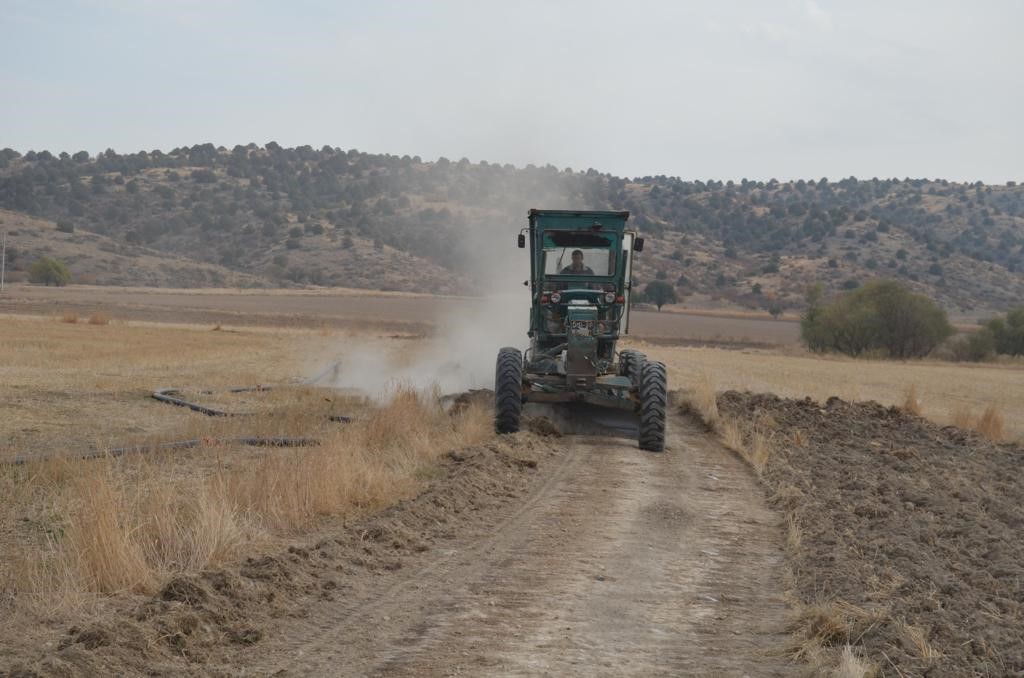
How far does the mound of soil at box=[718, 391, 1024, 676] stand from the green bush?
1604 inches

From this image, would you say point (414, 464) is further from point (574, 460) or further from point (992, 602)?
point (992, 602)

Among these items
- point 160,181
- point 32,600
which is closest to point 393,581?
point 32,600

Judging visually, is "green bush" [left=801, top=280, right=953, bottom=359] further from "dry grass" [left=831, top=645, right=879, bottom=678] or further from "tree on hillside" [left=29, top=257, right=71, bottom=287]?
"tree on hillside" [left=29, top=257, right=71, bottom=287]

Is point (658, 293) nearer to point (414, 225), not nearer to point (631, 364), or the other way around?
point (414, 225)

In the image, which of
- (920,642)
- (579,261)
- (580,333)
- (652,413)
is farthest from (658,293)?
(920,642)

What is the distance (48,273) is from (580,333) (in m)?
82.0

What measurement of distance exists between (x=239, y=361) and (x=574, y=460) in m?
18.4

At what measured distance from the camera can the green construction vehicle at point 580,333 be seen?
17.1 metres

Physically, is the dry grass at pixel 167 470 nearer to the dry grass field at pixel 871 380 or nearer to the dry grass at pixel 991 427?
the dry grass at pixel 991 427

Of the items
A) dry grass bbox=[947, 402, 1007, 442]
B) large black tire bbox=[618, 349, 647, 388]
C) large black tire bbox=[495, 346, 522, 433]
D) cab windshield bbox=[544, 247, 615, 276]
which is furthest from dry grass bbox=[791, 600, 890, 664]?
dry grass bbox=[947, 402, 1007, 442]

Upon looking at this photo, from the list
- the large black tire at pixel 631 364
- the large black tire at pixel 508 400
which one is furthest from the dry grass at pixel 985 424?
the large black tire at pixel 508 400

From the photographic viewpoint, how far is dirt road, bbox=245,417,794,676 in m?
6.68

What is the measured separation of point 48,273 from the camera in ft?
295

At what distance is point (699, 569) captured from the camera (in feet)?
30.7
